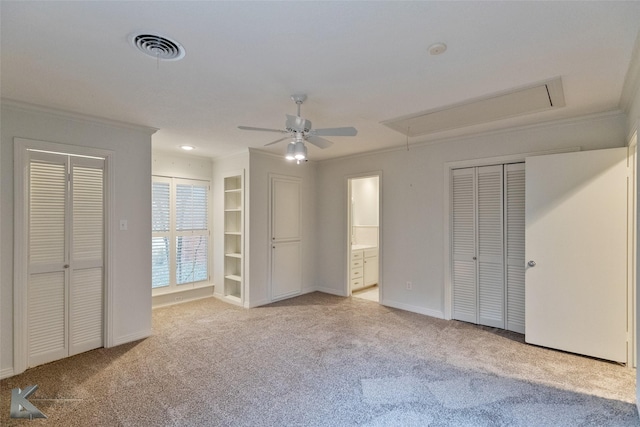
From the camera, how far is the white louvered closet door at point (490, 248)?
3.82 metres

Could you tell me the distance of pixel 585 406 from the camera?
7.47 feet

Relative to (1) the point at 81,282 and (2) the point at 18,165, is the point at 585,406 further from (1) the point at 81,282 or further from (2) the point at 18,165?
(2) the point at 18,165

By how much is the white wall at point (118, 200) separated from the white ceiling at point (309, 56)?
0.72 ft

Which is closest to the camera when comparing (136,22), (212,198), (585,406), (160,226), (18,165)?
(136,22)

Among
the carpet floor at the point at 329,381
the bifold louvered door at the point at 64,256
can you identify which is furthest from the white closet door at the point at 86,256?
the carpet floor at the point at 329,381

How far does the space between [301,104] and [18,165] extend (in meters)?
2.55

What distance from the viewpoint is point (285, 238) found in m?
5.28

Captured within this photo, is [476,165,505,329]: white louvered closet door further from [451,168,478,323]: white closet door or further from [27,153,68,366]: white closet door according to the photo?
[27,153,68,366]: white closet door

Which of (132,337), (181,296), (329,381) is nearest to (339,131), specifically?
A: (329,381)

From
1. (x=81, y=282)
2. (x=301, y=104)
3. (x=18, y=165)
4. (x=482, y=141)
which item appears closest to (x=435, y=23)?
(x=301, y=104)

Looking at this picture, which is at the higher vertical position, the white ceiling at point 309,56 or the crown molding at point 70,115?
the white ceiling at point 309,56

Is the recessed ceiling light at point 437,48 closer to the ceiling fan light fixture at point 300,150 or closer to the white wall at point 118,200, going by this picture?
the ceiling fan light fixture at point 300,150

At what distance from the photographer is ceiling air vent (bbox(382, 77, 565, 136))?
2.65 m

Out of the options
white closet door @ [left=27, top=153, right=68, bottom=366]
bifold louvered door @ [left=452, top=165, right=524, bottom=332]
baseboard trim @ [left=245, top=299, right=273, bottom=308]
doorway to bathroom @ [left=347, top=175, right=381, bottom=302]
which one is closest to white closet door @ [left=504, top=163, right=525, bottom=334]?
bifold louvered door @ [left=452, top=165, right=524, bottom=332]
